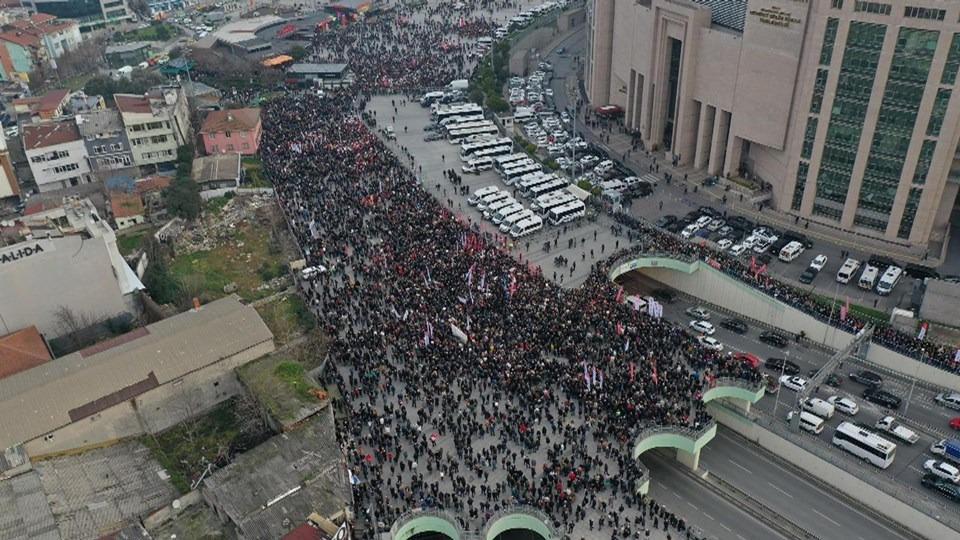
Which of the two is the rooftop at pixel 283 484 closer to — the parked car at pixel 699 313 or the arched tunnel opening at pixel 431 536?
the arched tunnel opening at pixel 431 536

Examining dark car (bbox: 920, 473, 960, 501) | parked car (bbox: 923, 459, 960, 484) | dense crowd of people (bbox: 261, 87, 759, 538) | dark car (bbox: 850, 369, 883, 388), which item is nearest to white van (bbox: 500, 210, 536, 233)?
dense crowd of people (bbox: 261, 87, 759, 538)

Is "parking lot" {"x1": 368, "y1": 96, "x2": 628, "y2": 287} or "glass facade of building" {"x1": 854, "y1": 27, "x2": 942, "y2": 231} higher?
"glass facade of building" {"x1": 854, "y1": 27, "x2": 942, "y2": 231}

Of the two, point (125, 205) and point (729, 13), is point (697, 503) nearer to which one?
point (729, 13)

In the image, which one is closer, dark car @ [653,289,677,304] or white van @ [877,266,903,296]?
white van @ [877,266,903,296]

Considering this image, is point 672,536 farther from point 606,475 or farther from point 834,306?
point 834,306

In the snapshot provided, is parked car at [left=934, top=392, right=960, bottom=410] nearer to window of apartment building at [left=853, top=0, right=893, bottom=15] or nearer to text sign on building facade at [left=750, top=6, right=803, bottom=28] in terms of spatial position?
window of apartment building at [left=853, top=0, right=893, bottom=15]

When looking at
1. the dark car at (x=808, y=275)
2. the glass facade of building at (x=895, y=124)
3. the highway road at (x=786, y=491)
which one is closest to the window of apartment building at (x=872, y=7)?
the glass facade of building at (x=895, y=124)

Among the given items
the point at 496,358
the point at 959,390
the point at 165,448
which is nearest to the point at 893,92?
the point at 959,390
